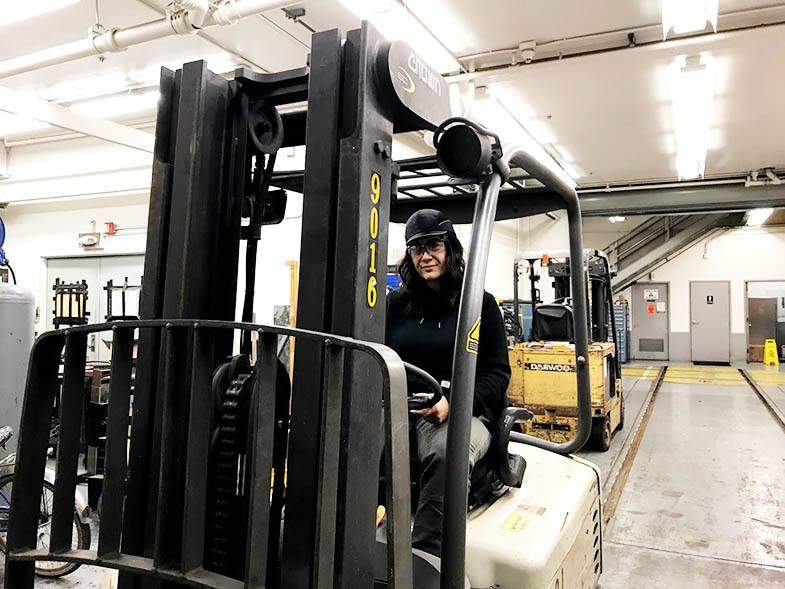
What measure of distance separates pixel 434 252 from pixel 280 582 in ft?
4.89

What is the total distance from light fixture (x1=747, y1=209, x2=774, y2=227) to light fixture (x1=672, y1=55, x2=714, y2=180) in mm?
5842

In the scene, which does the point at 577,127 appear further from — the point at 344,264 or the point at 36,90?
the point at 344,264

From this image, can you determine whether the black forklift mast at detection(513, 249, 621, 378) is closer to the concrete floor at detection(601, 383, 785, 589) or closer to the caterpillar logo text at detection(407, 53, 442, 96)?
the concrete floor at detection(601, 383, 785, 589)

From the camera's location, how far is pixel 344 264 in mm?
1532

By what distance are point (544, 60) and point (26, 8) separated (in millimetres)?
5399

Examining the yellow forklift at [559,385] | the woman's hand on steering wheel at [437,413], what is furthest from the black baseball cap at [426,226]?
the yellow forklift at [559,385]

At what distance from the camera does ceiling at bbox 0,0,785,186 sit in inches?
234

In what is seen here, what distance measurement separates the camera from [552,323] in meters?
8.34

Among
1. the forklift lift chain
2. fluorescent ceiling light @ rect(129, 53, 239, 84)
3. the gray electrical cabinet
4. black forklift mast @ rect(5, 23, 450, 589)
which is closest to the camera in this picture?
black forklift mast @ rect(5, 23, 450, 589)

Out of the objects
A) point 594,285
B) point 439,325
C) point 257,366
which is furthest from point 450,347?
point 594,285

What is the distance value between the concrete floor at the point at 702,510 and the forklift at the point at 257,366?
3.04 m

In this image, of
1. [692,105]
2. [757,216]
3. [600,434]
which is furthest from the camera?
[757,216]

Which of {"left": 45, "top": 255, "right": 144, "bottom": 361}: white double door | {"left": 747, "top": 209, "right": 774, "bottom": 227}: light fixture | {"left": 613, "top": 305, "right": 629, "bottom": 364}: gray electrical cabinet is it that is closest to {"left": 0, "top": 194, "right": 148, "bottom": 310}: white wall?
{"left": 45, "top": 255, "right": 144, "bottom": 361}: white double door

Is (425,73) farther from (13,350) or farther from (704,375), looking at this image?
(704,375)
